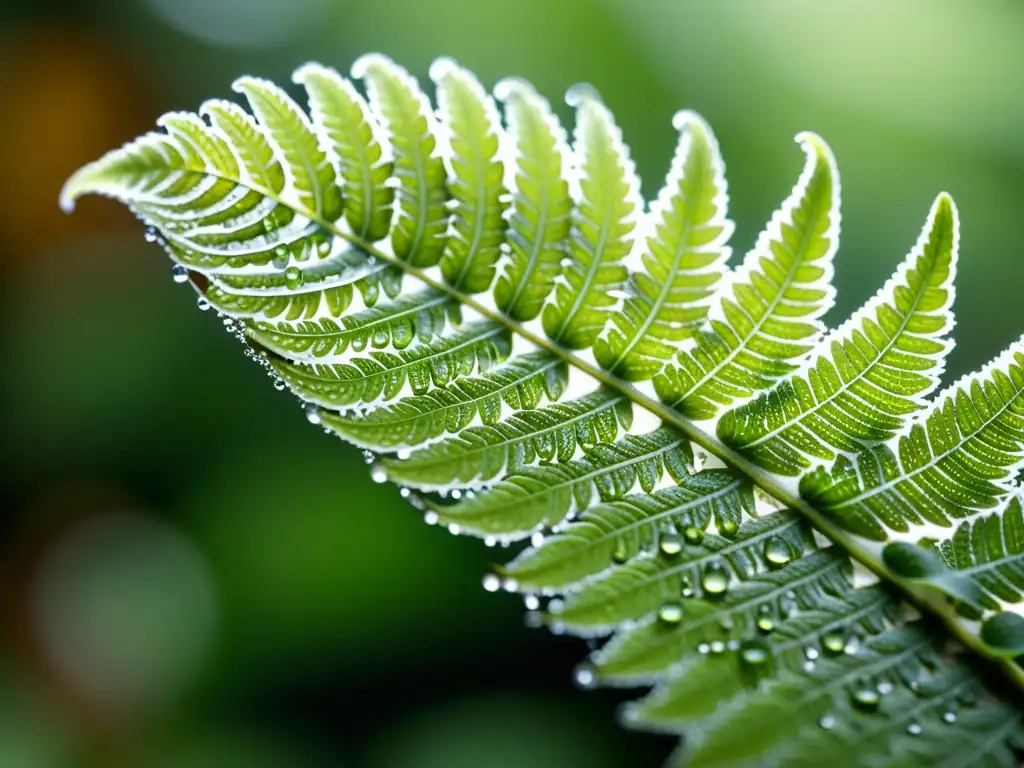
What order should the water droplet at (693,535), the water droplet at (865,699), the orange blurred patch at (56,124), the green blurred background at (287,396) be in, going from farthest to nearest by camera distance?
the orange blurred patch at (56,124)
the green blurred background at (287,396)
the water droplet at (693,535)
the water droplet at (865,699)

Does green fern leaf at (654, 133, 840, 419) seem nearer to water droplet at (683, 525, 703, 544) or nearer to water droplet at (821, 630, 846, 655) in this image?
water droplet at (683, 525, 703, 544)

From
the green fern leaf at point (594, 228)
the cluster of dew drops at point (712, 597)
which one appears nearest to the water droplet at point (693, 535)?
the cluster of dew drops at point (712, 597)

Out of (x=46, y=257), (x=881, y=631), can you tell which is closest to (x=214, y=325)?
(x=46, y=257)

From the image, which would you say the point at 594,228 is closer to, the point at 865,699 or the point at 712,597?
the point at 712,597

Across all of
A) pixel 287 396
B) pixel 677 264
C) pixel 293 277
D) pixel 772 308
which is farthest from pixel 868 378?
pixel 287 396

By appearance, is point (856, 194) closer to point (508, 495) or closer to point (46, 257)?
point (508, 495)

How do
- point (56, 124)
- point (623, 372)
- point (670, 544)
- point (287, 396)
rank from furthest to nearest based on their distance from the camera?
1. point (56, 124)
2. point (287, 396)
3. point (623, 372)
4. point (670, 544)

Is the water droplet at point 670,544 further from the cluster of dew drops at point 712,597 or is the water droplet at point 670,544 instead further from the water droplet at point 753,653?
the water droplet at point 753,653
